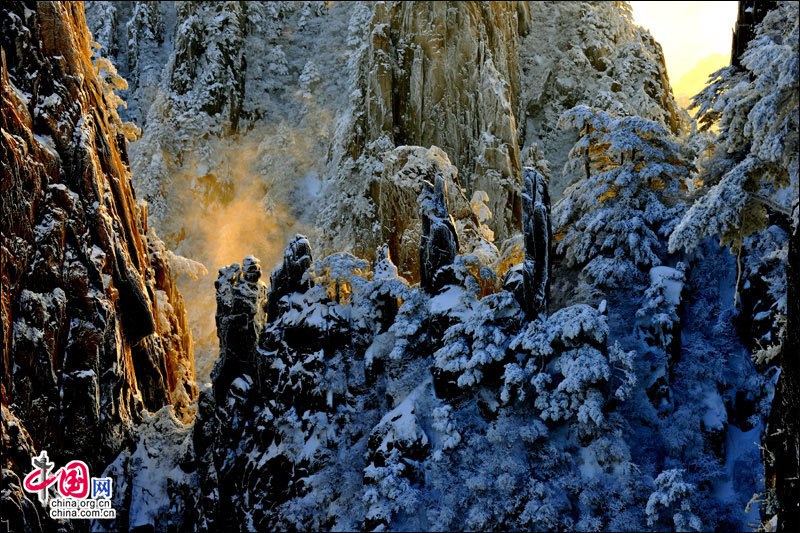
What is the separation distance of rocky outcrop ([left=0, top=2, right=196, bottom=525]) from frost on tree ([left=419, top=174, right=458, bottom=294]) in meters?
9.10

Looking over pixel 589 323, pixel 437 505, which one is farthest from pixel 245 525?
pixel 589 323

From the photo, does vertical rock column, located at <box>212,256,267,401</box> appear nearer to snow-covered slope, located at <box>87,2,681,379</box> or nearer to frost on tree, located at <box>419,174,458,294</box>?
frost on tree, located at <box>419,174,458,294</box>

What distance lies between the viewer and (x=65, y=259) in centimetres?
2067

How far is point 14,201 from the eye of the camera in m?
19.5

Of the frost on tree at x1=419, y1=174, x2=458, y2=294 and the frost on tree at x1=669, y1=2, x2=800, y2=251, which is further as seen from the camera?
the frost on tree at x1=419, y1=174, x2=458, y2=294

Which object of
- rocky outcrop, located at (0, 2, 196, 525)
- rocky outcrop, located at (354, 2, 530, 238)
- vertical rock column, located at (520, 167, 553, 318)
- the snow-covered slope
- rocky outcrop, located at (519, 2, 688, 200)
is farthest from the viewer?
rocky outcrop, located at (519, 2, 688, 200)

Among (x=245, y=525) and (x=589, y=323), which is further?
(x=245, y=525)

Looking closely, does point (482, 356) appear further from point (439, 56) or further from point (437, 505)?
point (439, 56)

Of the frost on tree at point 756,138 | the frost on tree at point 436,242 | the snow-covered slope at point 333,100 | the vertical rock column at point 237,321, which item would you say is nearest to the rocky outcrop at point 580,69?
the snow-covered slope at point 333,100

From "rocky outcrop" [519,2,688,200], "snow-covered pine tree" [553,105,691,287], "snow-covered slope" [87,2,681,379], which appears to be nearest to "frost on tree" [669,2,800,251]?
"snow-covered pine tree" [553,105,691,287]

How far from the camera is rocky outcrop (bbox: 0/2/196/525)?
19375mm

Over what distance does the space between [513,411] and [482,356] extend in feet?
5.05

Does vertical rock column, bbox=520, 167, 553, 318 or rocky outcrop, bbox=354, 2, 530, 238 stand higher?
rocky outcrop, bbox=354, 2, 530, 238

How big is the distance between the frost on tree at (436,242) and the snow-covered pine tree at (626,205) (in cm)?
334
